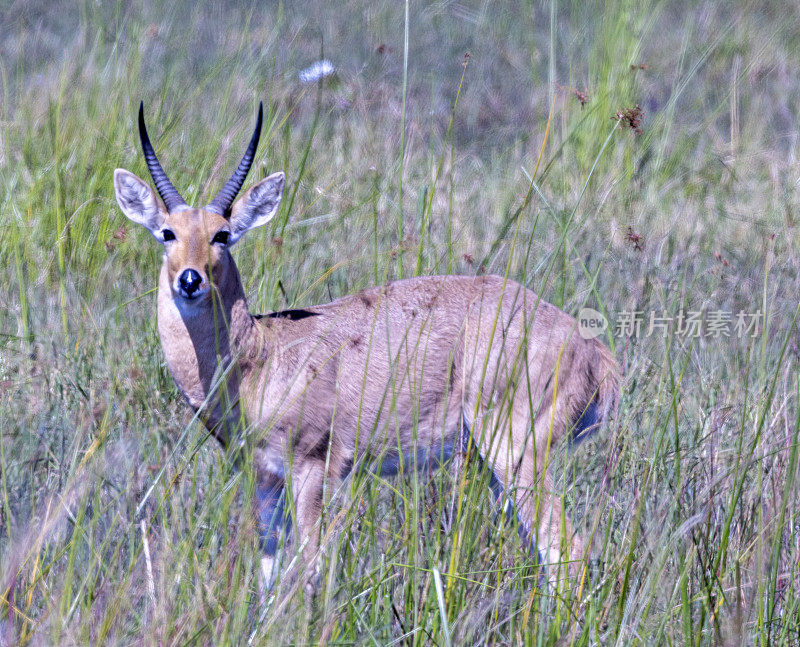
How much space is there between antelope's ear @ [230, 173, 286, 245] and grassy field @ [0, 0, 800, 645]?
0.17m

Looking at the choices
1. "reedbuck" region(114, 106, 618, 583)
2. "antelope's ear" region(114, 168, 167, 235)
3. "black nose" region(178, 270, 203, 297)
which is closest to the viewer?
"black nose" region(178, 270, 203, 297)

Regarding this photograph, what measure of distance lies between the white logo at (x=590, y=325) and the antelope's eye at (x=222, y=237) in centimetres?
163

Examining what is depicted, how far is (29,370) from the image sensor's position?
4.86 metres

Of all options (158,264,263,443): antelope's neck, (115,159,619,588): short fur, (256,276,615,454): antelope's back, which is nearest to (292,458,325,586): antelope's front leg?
(115,159,619,588): short fur

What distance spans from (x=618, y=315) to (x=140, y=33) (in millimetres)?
3639

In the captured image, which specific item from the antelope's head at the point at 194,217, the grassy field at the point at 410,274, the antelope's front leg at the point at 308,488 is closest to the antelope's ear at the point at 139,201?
the antelope's head at the point at 194,217

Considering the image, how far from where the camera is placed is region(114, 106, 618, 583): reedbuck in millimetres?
4703

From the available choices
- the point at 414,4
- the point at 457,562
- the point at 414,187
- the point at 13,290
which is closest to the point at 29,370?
the point at 13,290

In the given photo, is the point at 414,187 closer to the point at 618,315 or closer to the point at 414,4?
the point at 618,315

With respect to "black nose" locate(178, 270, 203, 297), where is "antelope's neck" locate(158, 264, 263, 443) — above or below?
below

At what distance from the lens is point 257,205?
5.17 meters

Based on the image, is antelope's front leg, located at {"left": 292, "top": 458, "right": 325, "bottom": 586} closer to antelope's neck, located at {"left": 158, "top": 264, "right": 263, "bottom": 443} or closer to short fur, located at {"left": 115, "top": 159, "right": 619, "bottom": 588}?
short fur, located at {"left": 115, "top": 159, "right": 619, "bottom": 588}

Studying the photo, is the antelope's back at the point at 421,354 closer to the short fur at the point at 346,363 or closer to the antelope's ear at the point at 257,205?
the short fur at the point at 346,363

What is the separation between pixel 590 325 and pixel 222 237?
1752mm
